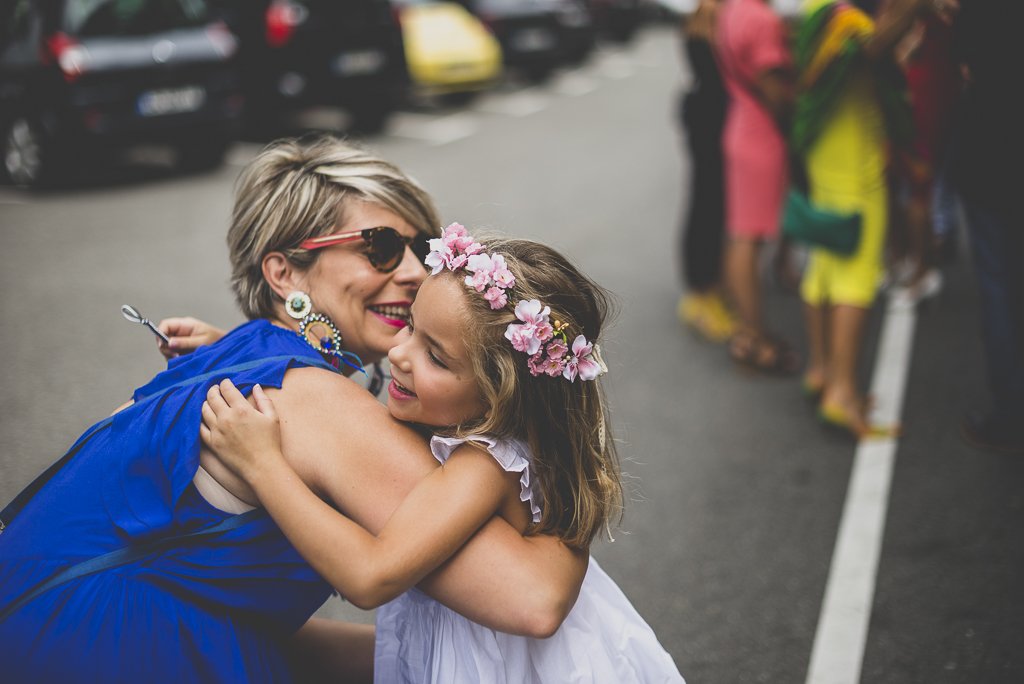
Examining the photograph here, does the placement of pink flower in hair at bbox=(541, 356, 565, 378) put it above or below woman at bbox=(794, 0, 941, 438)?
above

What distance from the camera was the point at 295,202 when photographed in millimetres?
1885

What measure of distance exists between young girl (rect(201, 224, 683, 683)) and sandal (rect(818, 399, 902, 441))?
2457 millimetres

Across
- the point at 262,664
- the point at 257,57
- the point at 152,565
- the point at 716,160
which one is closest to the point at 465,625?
the point at 262,664

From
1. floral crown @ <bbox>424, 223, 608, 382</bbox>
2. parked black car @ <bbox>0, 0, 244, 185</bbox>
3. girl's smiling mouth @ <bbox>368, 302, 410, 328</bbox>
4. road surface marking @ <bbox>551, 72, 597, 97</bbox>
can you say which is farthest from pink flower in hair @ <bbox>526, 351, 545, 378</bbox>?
road surface marking @ <bbox>551, 72, 597, 97</bbox>

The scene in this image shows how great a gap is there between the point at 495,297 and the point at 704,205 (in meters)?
3.69

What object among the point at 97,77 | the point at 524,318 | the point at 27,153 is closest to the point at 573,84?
the point at 97,77

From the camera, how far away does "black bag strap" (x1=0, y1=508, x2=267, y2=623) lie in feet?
4.60

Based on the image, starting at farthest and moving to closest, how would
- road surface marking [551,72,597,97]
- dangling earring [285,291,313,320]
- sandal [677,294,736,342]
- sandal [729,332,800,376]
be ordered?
road surface marking [551,72,597,97], sandal [677,294,736,342], sandal [729,332,800,376], dangling earring [285,291,313,320]

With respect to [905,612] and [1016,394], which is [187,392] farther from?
[1016,394]

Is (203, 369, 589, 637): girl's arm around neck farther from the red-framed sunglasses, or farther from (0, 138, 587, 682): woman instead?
the red-framed sunglasses

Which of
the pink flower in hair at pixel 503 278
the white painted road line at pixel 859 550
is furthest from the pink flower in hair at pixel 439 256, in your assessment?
the white painted road line at pixel 859 550

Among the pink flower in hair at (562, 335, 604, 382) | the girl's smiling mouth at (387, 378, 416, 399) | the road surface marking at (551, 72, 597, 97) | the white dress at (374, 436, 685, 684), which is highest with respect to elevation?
the pink flower in hair at (562, 335, 604, 382)

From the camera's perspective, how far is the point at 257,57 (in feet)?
29.6

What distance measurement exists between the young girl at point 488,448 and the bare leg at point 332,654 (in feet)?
0.84
